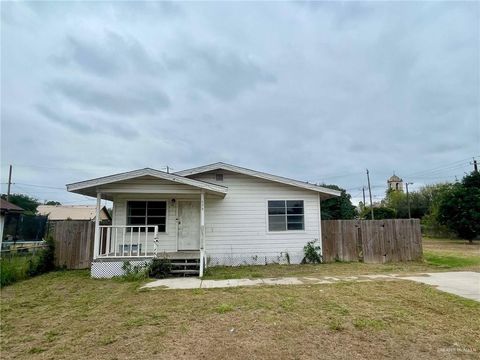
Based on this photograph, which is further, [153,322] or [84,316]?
[84,316]

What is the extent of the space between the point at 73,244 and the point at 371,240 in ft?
37.3

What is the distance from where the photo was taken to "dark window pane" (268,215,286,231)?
11742 mm

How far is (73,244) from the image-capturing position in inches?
449

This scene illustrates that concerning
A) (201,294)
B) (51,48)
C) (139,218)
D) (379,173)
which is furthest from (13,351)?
(379,173)

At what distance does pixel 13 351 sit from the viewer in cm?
381

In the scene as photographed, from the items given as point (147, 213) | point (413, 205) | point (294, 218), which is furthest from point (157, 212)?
point (413, 205)

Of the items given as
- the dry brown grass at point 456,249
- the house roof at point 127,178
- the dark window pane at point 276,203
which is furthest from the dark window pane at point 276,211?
the dry brown grass at point 456,249

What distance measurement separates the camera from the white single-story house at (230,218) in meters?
11.1

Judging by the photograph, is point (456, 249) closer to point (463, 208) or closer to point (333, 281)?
point (463, 208)

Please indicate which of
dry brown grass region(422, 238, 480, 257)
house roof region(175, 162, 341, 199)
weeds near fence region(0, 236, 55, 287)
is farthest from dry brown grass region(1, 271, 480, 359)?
dry brown grass region(422, 238, 480, 257)

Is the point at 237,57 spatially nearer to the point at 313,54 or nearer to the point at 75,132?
the point at 313,54

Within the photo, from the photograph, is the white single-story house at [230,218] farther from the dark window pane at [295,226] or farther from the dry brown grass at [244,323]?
the dry brown grass at [244,323]

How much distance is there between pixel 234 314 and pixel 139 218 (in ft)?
23.0

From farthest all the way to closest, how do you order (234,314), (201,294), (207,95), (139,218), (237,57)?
→ (207,95) < (237,57) < (139,218) < (201,294) < (234,314)
